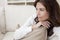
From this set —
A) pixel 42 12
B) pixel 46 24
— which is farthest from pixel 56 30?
pixel 42 12

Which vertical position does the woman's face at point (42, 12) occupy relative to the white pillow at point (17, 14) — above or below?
above

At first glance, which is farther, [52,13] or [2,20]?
[2,20]

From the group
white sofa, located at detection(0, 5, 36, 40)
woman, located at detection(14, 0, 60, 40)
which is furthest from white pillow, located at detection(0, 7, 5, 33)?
woman, located at detection(14, 0, 60, 40)

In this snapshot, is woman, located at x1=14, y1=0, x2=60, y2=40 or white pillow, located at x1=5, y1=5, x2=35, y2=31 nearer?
woman, located at x1=14, y1=0, x2=60, y2=40

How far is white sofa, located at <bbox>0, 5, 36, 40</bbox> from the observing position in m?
2.23

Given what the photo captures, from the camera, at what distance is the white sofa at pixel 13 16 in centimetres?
223

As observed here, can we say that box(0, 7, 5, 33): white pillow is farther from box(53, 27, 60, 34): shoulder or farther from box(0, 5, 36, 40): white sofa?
box(53, 27, 60, 34): shoulder

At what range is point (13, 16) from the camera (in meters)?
2.25

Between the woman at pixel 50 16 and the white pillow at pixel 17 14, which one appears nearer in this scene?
the woman at pixel 50 16

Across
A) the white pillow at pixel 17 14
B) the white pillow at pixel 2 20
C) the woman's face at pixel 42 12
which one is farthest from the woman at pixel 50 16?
the white pillow at pixel 2 20

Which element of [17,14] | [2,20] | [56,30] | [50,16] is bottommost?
[2,20]

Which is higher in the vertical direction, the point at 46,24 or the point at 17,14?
the point at 46,24

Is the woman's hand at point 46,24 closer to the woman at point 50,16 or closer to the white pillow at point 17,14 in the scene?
the woman at point 50,16

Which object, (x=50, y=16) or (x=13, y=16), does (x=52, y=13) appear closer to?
(x=50, y=16)
